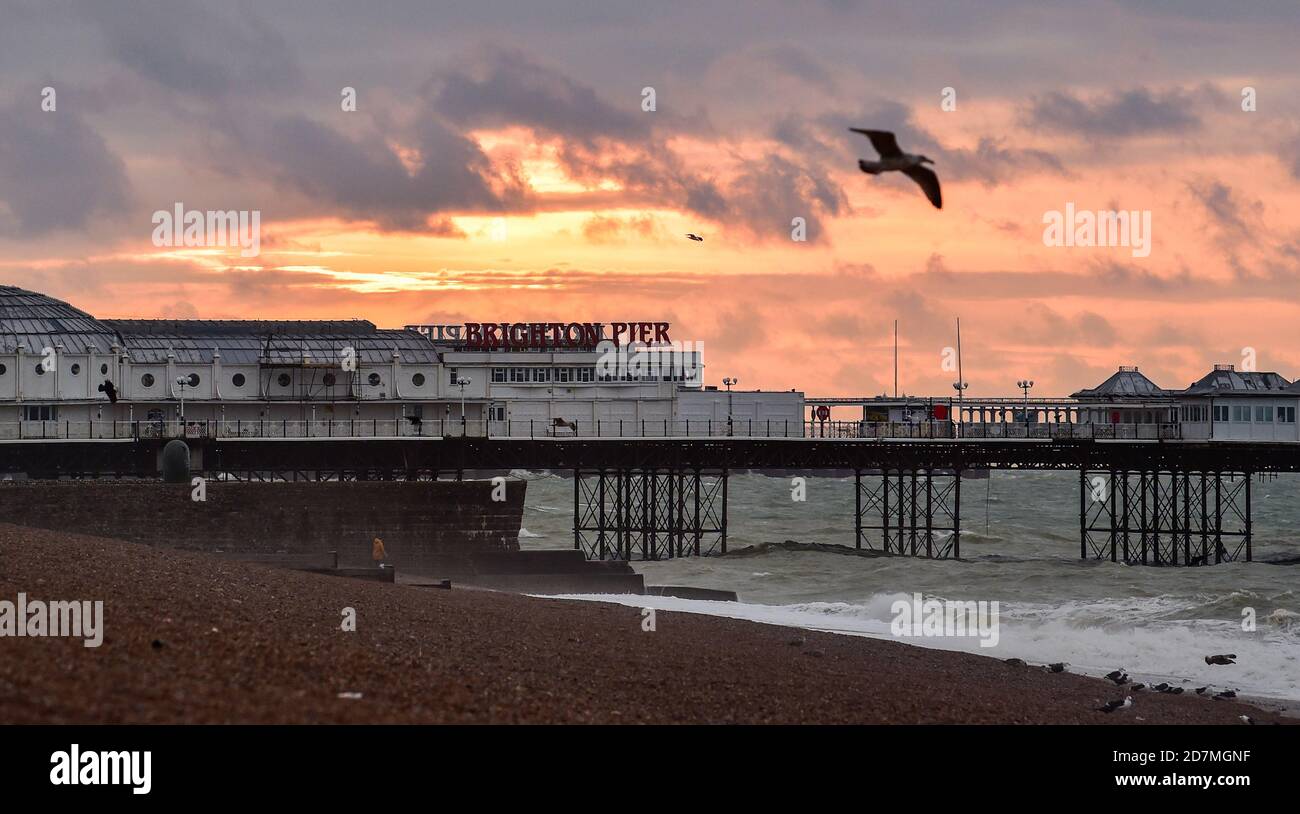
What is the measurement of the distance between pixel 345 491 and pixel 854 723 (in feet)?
126

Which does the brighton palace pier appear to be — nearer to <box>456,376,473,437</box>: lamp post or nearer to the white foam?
<box>456,376,473,437</box>: lamp post

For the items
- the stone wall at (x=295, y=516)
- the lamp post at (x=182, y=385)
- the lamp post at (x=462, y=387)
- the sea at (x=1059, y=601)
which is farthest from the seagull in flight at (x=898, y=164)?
the lamp post at (x=462, y=387)

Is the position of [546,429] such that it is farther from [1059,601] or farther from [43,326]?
[1059,601]

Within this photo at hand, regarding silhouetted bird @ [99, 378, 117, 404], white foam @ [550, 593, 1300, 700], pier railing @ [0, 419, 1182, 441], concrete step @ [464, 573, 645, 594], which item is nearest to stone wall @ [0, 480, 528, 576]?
concrete step @ [464, 573, 645, 594]

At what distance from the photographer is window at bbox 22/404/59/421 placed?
75625 millimetres

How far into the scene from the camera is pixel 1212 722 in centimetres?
2820

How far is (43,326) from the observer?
79.4 m

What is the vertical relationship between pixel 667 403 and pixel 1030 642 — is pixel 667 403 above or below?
above

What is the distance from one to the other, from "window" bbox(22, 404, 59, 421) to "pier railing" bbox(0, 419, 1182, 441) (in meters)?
1.29

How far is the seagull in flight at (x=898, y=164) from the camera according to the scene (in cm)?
1540

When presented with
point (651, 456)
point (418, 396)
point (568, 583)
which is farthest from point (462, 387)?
point (568, 583)
